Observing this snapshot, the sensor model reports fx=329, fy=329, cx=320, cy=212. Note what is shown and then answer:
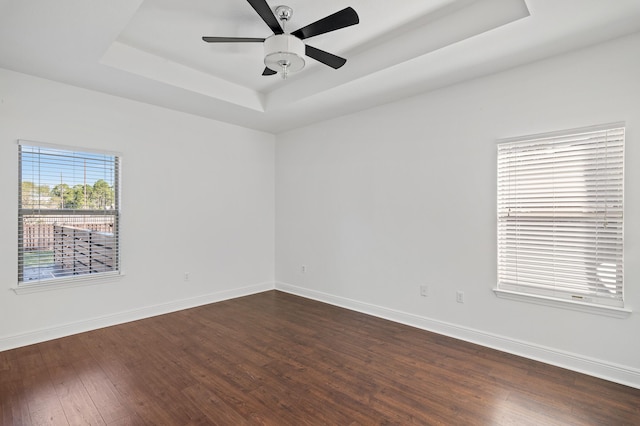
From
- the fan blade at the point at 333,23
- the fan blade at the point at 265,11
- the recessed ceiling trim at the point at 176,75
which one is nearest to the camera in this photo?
the fan blade at the point at 265,11

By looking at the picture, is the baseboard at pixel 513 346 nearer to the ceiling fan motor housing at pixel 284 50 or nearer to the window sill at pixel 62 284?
the window sill at pixel 62 284

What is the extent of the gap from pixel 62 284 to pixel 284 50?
10.8 ft

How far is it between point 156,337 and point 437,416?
2800mm

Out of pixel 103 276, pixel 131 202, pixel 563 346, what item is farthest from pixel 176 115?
pixel 563 346

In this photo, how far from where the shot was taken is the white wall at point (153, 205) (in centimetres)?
320

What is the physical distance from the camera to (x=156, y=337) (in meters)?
3.44

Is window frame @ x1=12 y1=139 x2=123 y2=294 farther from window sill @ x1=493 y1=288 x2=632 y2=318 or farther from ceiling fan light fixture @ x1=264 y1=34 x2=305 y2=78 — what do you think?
window sill @ x1=493 y1=288 x2=632 y2=318

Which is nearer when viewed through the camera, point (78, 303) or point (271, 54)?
point (271, 54)

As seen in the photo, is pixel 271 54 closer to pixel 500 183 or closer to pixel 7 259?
pixel 500 183

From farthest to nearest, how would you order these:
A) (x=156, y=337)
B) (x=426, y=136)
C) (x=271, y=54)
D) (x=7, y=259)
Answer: (x=426, y=136)
(x=156, y=337)
(x=7, y=259)
(x=271, y=54)

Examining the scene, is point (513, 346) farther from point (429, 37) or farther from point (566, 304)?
point (429, 37)

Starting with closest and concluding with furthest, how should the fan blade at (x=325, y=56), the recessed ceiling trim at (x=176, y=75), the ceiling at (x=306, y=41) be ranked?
1. the ceiling at (x=306, y=41)
2. the fan blade at (x=325, y=56)
3. the recessed ceiling trim at (x=176, y=75)

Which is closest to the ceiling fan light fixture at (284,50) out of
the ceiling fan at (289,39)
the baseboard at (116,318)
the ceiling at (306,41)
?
the ceiling fan at (289,39)

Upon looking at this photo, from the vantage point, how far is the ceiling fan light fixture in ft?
8.26
